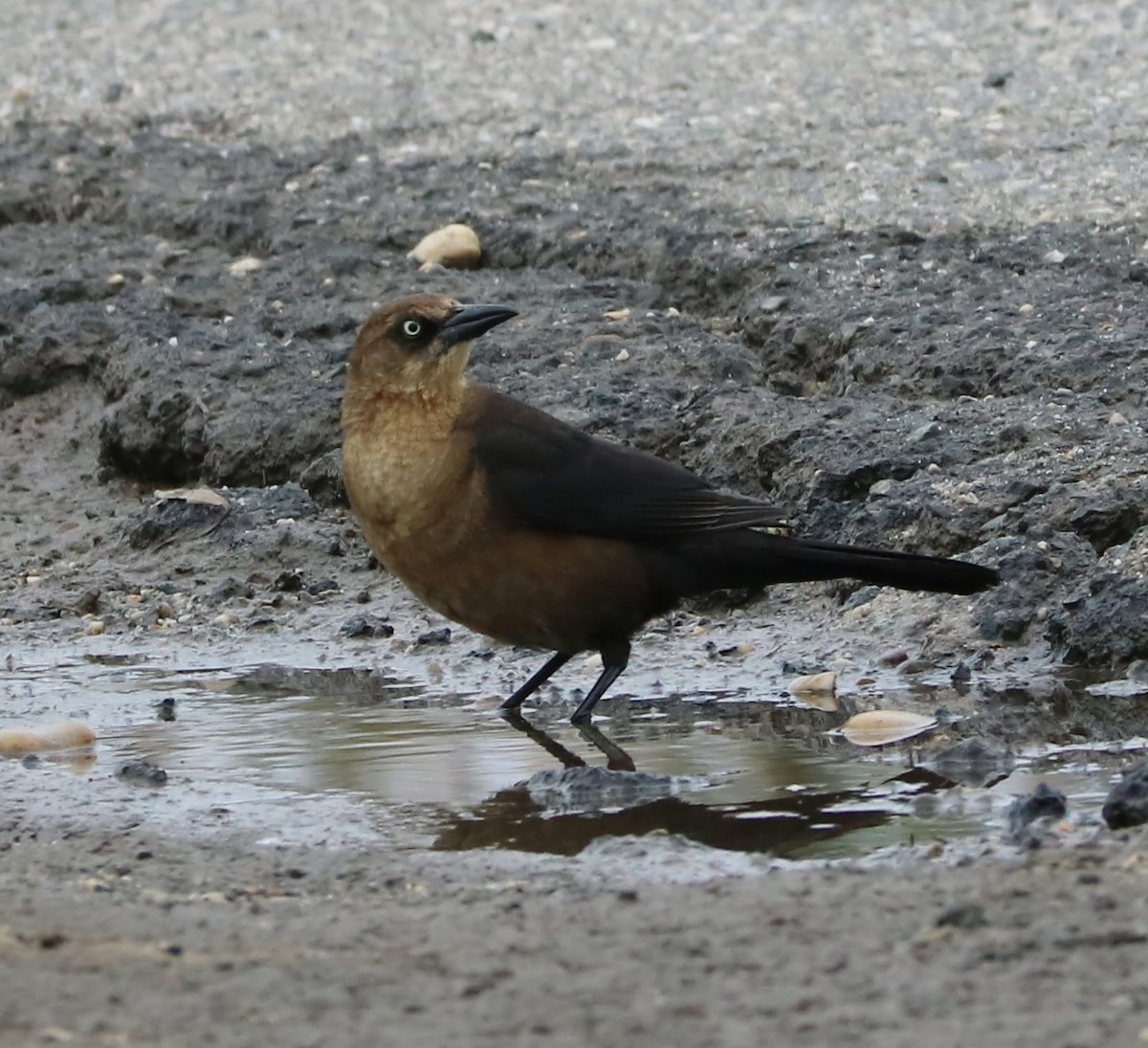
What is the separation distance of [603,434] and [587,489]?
1.28 meters

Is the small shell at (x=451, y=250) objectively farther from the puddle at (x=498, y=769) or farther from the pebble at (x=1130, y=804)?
the pebble at (x=1130, y=804)

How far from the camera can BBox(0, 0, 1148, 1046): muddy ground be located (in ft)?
10.4

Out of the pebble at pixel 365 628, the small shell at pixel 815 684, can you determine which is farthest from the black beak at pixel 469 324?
the small shell at pixel 815 684

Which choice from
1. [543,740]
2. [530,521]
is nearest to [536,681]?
[543,740]

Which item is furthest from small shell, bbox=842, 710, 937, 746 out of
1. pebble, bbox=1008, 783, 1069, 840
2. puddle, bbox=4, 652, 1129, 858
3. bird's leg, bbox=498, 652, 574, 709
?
pebble, bbox=1008, 783, 1069, 840

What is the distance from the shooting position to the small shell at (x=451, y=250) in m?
8.12

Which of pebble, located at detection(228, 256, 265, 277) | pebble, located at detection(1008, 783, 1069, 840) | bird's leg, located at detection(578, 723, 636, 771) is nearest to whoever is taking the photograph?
pebble, located at detection(1008, 783, 1069, 840)

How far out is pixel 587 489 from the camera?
18.0 feet

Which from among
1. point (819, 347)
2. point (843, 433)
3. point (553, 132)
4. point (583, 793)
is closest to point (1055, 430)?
point (843, 433)

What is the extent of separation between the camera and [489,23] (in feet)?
38.1

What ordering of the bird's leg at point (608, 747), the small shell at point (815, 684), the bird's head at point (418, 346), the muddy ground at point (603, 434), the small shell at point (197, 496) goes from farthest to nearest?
1. the small shell at point (197, 496)
2. the bird's head at point (418, 346)
3. the small shell at point (815, 684)
4. the bird's leg at point (608, 747)
5. the muddy ground at point (603, 434)

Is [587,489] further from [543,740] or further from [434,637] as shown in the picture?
[434,637]

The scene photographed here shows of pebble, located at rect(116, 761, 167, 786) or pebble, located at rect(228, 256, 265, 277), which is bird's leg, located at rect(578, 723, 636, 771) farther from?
pebble, located at rect(228, 256, 265, 277)

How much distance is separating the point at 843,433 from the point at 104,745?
92.7 inches
